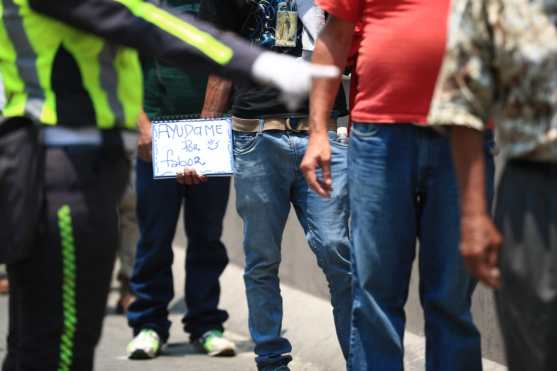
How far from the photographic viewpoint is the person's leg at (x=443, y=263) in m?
4.07

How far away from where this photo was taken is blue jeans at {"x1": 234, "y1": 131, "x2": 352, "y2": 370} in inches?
213

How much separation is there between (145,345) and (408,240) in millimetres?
2760

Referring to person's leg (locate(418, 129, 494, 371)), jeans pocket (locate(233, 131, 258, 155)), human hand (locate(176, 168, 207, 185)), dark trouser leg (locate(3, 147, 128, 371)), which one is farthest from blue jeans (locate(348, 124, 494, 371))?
human hand (locate(176, 168, 207, 185))

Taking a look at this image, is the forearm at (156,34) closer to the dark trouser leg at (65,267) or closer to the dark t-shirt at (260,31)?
the dark trouser leg at (65,267)

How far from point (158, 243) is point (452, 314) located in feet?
9.20

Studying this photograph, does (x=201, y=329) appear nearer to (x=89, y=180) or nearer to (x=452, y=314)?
(x=452, y=314)

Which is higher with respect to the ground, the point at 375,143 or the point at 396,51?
the point at 396,51

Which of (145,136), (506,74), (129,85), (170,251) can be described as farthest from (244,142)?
(506,74)

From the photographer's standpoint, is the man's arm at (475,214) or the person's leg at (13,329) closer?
the man's arm at (475,214)

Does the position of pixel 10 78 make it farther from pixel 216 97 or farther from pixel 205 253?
pixel 205 253

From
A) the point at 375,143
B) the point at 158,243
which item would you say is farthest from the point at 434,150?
the point at 158,243

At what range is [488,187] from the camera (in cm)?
412

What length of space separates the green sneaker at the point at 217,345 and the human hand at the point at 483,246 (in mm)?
3523

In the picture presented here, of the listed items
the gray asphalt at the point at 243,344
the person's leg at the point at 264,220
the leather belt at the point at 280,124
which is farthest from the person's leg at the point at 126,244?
the leather belt at the point at 280,124
